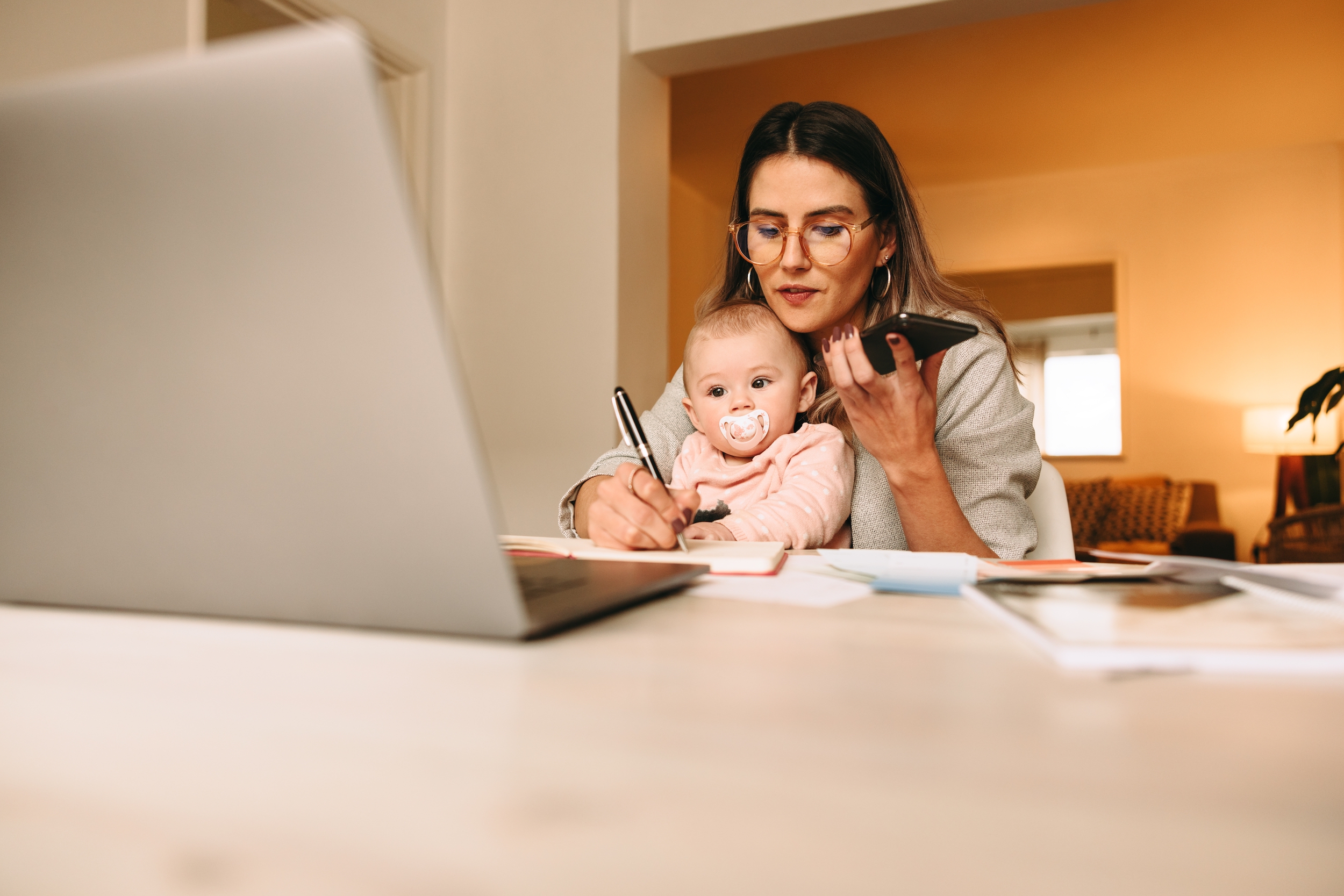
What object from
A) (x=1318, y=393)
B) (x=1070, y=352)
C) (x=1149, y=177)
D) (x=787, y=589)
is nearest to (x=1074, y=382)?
(x=1070, y=352)

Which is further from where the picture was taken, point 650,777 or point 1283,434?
point 1283,434

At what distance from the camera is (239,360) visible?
0.36m

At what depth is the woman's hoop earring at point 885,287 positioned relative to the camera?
5.17ft

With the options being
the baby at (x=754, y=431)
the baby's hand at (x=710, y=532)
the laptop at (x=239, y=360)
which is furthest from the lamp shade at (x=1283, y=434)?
the laptop at (x=239, y=360)

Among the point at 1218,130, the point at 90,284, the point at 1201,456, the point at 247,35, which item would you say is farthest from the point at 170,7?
the point at 1201,456

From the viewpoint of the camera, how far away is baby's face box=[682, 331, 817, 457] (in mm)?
1357

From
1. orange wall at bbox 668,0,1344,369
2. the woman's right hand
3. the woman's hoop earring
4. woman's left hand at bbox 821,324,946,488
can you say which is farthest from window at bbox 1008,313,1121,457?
the woman's right hand

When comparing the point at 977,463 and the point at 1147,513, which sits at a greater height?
the point at 977,463

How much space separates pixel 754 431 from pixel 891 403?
29cm

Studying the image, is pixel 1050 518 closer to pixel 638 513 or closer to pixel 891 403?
pixel 891 403

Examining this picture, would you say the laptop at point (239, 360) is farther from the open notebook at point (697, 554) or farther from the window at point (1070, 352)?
the window at point (1070, 352)

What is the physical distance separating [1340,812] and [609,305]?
289 centimetres

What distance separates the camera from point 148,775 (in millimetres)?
224

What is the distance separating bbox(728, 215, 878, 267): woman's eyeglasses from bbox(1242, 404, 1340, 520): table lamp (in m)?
4.69
